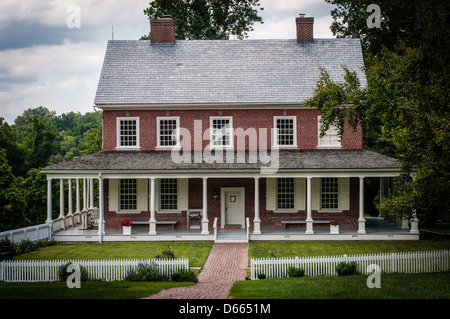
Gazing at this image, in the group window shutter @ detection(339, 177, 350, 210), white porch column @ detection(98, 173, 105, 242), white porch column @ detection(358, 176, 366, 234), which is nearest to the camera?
white porch column @ detection(358, 176, 366, 234)

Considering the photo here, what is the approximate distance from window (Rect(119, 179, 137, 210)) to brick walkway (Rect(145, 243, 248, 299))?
6.14m

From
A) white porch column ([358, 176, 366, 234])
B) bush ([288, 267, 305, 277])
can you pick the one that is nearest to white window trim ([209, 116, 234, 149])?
white porch column ([358, 176, 366, 234])

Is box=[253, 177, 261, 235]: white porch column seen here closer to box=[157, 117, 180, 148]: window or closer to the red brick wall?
the red brick wall

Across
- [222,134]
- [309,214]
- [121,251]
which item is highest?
[222,134]

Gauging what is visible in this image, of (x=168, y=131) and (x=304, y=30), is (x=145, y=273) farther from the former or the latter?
(x=304, y=30)

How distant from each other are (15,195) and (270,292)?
17666 mm

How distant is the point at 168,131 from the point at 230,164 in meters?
4.64

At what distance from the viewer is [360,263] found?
16797 millimetres

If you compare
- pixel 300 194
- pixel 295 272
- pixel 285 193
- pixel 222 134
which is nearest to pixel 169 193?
pixel 222 134

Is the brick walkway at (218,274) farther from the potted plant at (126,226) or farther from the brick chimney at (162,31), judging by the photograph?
the brick chimney at (162,31)

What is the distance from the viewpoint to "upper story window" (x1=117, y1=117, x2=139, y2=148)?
91.6 ft

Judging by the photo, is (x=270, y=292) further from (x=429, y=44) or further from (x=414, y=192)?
(x=429, y=44)

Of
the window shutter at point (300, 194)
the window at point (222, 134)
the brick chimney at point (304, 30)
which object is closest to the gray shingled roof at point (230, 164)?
the window at point (222, 134)
